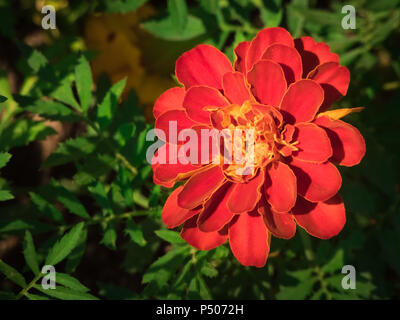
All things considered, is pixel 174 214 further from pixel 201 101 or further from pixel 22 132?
pixel 22 132

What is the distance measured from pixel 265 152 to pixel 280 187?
8 centimetres

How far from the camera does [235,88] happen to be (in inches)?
36.2

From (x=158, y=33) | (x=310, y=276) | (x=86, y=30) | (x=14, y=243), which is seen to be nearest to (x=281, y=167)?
(x=310, y=276)

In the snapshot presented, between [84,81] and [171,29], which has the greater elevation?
[171,29]

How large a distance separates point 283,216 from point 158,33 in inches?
34.7

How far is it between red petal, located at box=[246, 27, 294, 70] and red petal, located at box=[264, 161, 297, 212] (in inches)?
9.5

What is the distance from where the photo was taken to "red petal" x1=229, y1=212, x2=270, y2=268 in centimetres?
91

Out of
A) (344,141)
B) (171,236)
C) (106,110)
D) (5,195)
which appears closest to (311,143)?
(344,141)

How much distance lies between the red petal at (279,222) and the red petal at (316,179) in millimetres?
65

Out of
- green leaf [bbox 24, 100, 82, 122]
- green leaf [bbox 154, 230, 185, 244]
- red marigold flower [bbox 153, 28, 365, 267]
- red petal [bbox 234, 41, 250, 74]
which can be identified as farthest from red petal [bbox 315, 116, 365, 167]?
green leaf [bbox 24, 100, 82, 122]

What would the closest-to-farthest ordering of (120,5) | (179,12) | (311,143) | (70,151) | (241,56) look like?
1. (311,143)
2. (241,56)
3. (70,151)
4. (179,12)
5. (120,5)

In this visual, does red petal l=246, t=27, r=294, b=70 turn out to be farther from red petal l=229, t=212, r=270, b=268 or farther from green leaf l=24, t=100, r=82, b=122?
green leaf l=24, t=100, r=82, b=122

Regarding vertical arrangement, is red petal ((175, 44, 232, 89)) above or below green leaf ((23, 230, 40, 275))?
above
